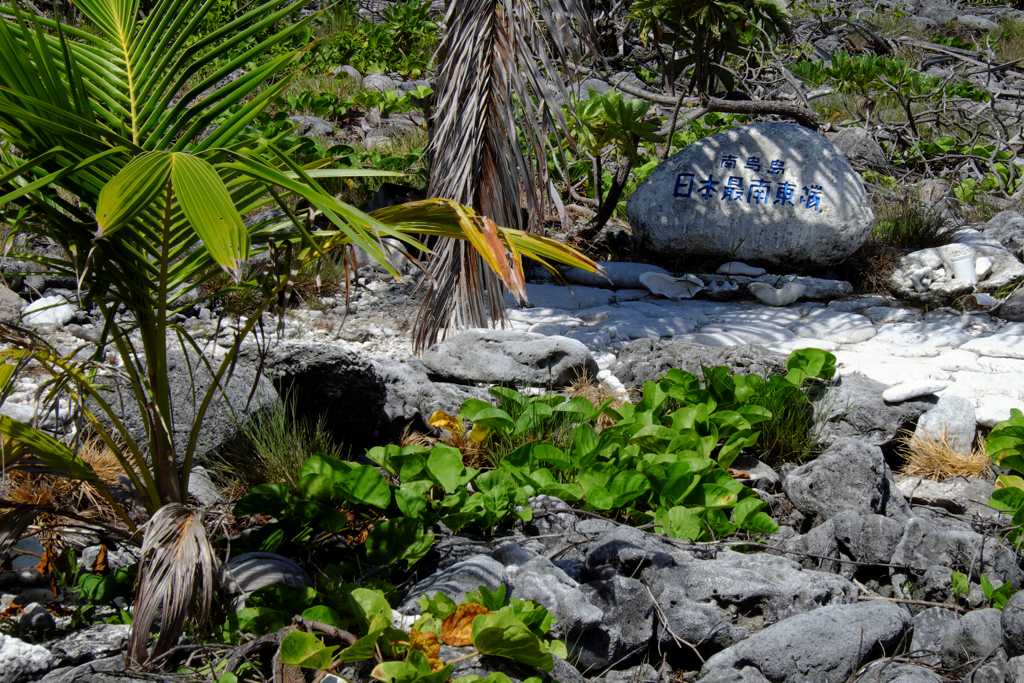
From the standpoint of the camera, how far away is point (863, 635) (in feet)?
7.20

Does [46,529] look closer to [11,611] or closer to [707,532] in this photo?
[11,611]

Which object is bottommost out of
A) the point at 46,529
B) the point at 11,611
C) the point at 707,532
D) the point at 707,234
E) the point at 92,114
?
the point at 707,532

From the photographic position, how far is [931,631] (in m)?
2.43

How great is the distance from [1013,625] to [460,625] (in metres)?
1.57

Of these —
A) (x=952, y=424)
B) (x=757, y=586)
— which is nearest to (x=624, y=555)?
(x=757, y=586)

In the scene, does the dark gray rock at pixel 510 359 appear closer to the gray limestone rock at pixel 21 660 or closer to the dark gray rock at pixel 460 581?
the dark gray rock at pixel 460 581

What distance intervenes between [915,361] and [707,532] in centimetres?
263

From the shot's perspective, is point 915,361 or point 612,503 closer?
point 612,503

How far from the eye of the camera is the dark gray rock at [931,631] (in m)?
2.29

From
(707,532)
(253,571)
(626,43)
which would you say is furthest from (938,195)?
(253,571)

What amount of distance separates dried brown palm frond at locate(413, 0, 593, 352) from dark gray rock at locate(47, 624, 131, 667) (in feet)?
7.84

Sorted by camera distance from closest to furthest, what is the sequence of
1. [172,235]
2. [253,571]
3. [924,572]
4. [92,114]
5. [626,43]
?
[92,114] → [172,235] → [253,571] → [924,572] → [626,43]

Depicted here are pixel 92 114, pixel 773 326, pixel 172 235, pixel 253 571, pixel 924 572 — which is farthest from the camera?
pixel 773 326

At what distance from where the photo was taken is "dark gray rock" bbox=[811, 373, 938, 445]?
12.5 feet
